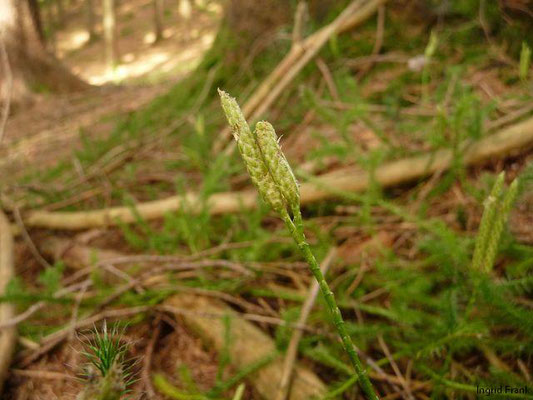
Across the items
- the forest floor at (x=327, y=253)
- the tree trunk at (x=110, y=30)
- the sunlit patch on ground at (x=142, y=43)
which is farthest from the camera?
the sunlit patch on ground at (x=142, y=43)

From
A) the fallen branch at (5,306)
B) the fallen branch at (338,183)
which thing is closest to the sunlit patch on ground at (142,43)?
the fallen branch at (338,183)

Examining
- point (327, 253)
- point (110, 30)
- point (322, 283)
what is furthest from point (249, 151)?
point (110, 30)

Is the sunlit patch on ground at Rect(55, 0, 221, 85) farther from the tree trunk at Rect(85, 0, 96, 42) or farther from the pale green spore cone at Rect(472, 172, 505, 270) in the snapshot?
the pale green spore cone at Rect(472, 172, 505, 270)

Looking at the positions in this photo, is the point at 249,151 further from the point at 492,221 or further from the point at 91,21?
the point at 91,21

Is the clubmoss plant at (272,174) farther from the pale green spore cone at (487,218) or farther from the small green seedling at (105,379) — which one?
the pale green spore cone at (487,218)

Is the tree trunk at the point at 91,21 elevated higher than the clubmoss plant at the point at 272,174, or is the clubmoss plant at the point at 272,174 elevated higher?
the clubmoss plant at the point at 272,174

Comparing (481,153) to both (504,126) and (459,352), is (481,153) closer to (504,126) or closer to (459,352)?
(504,126)
